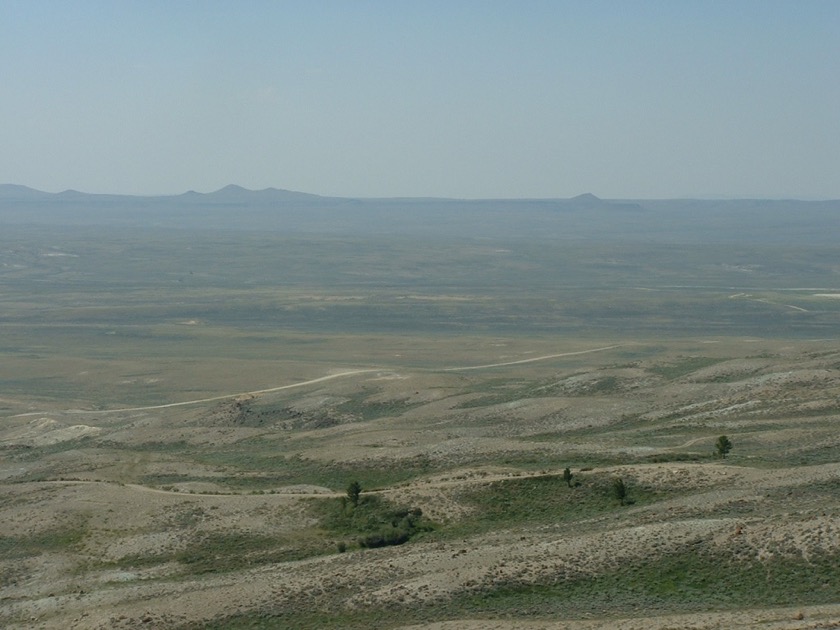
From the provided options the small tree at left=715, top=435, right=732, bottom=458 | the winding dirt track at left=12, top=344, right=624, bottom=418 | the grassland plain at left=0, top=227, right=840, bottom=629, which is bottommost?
the winding dirt track at left=12, top=344, right=624, bottom=418

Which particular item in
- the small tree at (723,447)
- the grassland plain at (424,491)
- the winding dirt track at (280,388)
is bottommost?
the winding dirt track at (280,388)

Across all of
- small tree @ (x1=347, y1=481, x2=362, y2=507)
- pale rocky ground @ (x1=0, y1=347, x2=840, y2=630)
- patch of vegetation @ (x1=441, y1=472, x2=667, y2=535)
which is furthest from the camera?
small tree @ (x1=347, y1=481, x2=362, y2=507)

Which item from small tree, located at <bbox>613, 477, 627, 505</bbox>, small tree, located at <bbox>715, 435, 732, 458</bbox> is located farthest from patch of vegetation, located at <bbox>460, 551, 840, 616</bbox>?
small tree, located at <bbox>715, 435, 732, 458</bbox>

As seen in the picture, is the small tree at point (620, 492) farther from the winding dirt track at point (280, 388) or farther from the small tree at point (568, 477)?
the winding dirt track at point (280, 388)

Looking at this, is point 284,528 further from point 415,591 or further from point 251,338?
point 251,338

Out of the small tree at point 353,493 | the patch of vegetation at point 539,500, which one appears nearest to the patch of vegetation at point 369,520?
the small tree at point 353,493

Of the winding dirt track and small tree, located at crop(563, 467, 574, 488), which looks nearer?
small tree, located at crop(563, 467, 574, 488)

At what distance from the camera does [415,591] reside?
28375 mm

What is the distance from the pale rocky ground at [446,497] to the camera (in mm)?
28750

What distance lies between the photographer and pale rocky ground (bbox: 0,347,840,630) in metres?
28.8

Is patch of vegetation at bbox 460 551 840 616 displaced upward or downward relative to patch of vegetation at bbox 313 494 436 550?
upward

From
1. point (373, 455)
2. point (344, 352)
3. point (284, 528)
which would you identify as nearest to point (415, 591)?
point (284, 528)

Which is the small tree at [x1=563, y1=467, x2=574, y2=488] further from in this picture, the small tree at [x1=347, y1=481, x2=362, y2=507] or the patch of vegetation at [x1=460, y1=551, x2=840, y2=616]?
the patch of vegetation at [x1=460, y1=551, x2=840, y2=616]

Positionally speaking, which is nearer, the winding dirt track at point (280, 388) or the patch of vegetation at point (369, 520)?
the patch of vegetation at point (369, 520)
